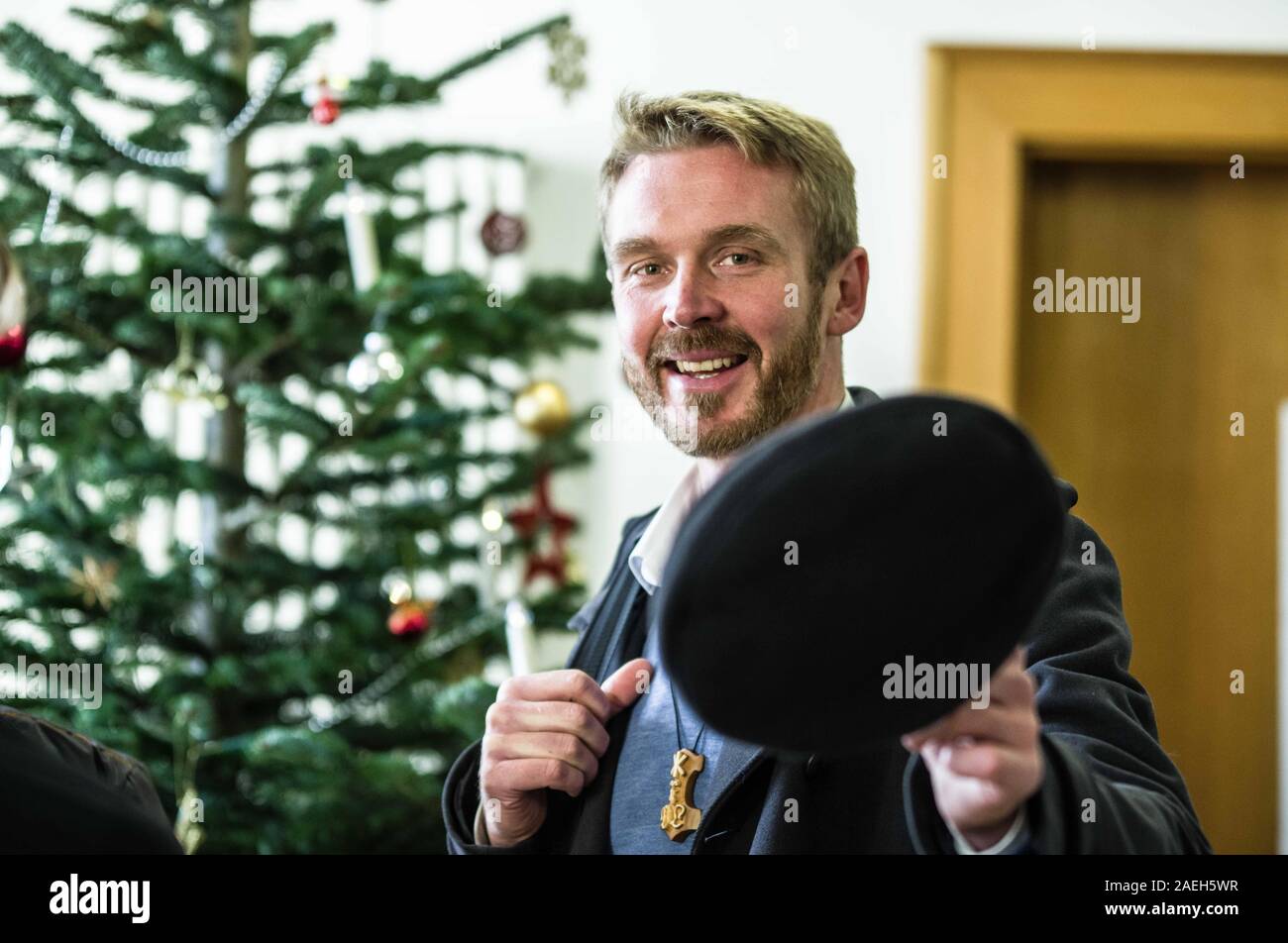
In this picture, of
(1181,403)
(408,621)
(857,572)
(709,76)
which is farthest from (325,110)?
(1181,403)

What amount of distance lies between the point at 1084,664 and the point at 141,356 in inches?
57.3

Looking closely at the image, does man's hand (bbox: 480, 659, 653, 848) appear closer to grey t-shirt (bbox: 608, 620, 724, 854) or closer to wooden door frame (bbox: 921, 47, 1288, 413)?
grey t-shirt (bbox: 608, 620, 724, 854)

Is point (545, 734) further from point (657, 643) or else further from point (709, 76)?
point (709, 76)

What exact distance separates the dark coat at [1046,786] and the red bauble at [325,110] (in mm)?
996

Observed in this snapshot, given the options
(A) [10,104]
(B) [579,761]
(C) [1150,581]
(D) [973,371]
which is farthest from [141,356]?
(C) [1150,581]

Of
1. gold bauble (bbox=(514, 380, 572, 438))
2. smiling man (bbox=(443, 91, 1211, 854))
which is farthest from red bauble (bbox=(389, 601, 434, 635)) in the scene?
smiling man (bbox=(443, 91, 1211, 854))

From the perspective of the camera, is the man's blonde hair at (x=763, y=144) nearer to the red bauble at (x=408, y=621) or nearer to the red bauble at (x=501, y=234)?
the red bauble at (x=408, y=621)

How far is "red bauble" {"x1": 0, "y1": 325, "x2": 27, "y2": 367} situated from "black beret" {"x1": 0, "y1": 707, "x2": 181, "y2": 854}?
71 centimetres

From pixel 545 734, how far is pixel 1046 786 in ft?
1.23

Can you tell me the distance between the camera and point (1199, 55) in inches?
89.6

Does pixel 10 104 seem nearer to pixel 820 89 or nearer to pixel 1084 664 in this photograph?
pixel 820 89

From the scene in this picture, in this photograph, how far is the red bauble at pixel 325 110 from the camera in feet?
5.51

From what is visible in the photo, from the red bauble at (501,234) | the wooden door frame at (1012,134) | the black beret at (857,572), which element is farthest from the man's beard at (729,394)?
the red bauble at (501,234)

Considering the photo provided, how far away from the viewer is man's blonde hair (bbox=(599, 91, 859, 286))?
93 cm
